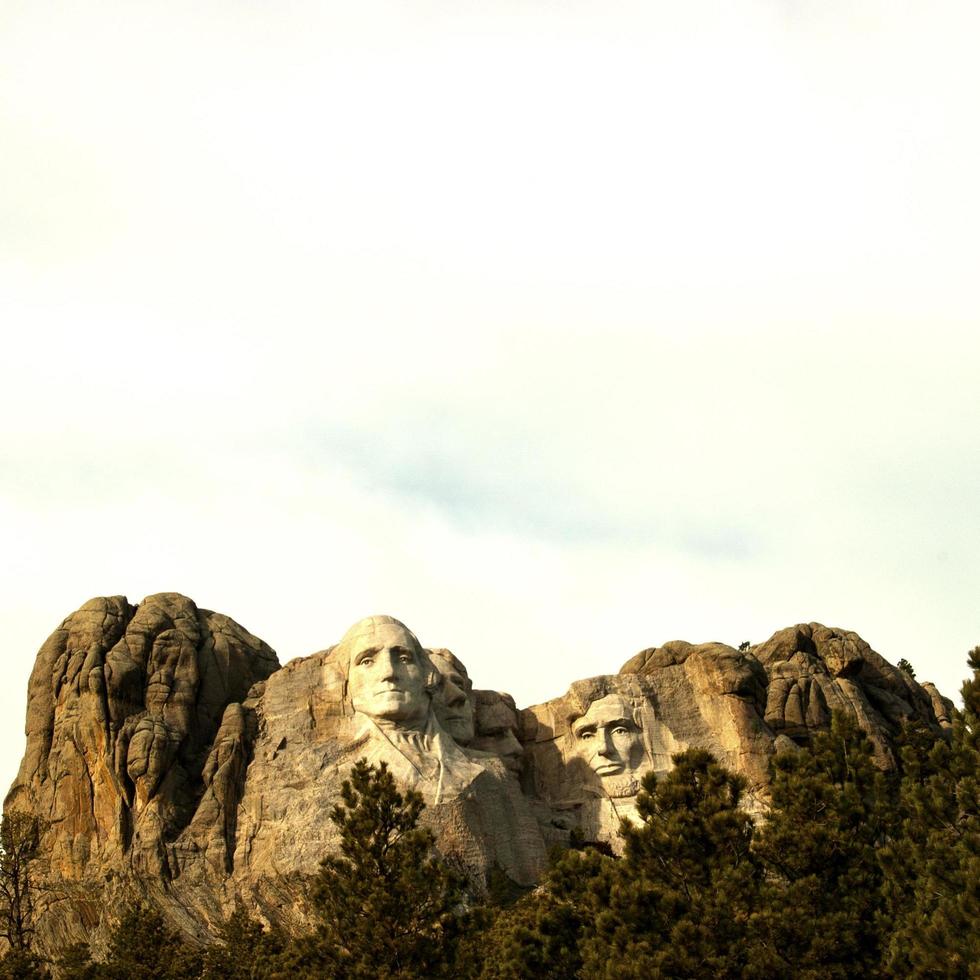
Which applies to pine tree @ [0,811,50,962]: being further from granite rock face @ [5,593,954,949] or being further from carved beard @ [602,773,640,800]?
carved beard @ [602,773,640,800]

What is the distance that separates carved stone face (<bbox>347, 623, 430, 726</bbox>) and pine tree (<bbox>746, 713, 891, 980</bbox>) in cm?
1416

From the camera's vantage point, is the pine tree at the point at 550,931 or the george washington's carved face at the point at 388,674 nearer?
the pine tree at the point at 550,931

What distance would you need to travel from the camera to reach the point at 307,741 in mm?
52906

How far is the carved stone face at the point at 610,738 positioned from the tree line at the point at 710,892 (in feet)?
44.3

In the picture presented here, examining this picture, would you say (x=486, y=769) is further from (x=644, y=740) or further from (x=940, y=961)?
(x=940, y=961)

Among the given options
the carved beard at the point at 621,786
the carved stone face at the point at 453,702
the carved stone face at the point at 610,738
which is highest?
the carved stone face at the point at 453,702

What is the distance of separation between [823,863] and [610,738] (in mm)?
17320

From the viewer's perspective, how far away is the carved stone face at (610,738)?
184ft

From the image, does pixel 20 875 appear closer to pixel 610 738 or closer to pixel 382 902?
pixel 382 902

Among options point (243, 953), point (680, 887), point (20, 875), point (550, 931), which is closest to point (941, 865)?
point (680, 887)

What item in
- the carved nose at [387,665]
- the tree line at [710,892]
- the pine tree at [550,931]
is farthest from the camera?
the carved nose at [387,665]

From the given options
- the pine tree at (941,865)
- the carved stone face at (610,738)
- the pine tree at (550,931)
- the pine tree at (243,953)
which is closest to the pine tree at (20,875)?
the pine tree at (243,953)

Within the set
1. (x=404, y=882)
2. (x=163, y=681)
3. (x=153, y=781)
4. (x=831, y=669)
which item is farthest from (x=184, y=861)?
(x=831, y=669)

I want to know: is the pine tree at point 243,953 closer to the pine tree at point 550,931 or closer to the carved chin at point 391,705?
the pine tree at point 550,931
